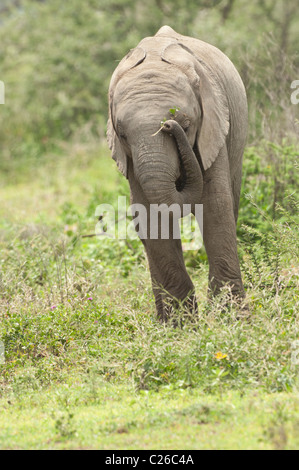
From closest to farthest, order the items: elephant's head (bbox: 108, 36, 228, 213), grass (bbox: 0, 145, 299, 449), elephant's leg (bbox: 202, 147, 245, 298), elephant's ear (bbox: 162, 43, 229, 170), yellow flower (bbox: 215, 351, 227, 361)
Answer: grass (bbox: 0, 145, 299, 449), yellow flower (bbox: 215, 351, 227, 361), elephant's head (bbox: 108, 36, 228, 213), elephant's ear (bbox: 162, 43, 229, 170), elephant's leg (bbox: 202, 147, 245, 298)

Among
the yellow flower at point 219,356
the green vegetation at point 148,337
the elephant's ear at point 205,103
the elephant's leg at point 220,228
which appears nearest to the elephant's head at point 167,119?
the elephant's ear at point 205,103

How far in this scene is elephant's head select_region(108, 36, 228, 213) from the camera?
19.0 feet

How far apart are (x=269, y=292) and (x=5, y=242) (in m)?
4.25

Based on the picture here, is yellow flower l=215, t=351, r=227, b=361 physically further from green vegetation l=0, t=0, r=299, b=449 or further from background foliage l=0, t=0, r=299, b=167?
background foliage l=0, t=0, r=299, b=167

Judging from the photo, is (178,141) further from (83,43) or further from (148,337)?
(83,43)

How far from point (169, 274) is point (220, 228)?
56 centimetres

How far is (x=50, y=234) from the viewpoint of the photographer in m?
10.1

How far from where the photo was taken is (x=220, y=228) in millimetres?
6500

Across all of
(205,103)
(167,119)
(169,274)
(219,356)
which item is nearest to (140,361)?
(219,356)

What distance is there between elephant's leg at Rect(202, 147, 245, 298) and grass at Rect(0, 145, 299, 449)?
0.16 m

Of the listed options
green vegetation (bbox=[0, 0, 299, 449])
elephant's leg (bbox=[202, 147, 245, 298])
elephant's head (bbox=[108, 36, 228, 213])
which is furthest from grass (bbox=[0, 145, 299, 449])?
elephant's head (bbox=[108, 36, 228, 213])

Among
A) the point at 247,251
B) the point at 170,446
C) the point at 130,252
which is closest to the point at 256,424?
the point at 170,446

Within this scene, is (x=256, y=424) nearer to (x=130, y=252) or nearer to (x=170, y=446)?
(x=170, y=446)

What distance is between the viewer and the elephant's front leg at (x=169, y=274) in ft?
21.3
